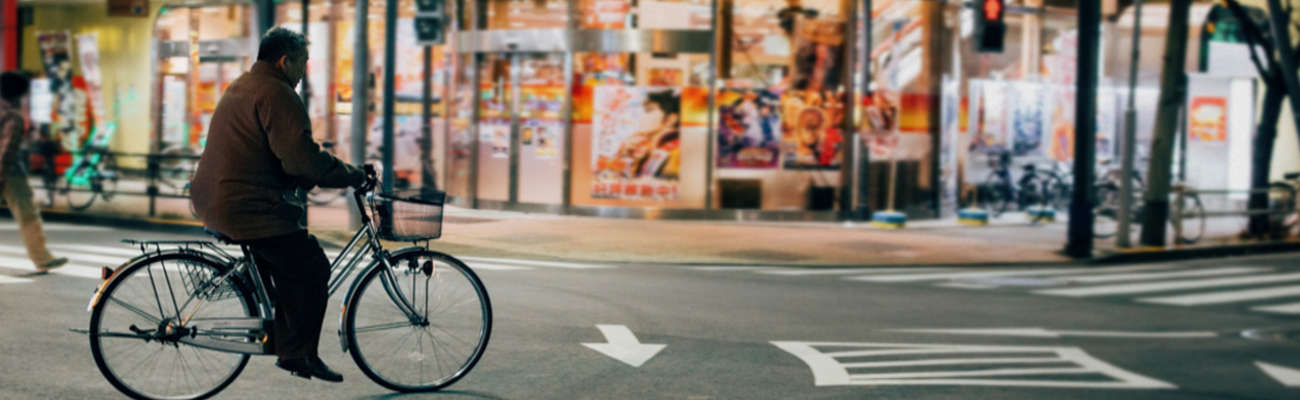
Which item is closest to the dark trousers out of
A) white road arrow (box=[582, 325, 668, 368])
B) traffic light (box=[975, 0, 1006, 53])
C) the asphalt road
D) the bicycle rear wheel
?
the bicycle rear wheel

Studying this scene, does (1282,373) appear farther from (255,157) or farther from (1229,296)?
(255,157)

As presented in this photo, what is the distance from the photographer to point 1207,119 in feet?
94.2

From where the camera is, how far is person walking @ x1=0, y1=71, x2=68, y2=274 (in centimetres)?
1119

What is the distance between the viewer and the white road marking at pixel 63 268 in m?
11.5

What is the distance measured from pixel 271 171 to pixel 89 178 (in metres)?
16.2

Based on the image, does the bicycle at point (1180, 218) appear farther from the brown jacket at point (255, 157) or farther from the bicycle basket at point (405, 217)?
the brown jacket at point (255, 157)

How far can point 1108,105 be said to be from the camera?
26250 mm

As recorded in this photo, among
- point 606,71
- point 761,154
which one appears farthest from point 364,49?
point 761,154

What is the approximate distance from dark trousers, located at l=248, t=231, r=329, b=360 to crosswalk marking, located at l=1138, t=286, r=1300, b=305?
8.73 metres

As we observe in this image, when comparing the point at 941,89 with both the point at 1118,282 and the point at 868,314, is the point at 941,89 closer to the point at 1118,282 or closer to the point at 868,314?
the point at 1118,282

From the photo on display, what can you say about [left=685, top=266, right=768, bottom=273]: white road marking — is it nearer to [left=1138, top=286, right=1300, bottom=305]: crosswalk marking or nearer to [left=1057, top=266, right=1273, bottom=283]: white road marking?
[left=1057, top=266, right=1273, bottom=283]: white road marking

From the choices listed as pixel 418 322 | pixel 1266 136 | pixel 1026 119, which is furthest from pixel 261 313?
pixel 1026 119

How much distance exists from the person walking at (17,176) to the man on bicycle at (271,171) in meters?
6.26

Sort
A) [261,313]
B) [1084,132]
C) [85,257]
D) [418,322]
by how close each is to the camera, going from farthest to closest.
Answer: [1084,132]
[85,257]
[418,322]
[261,313]
